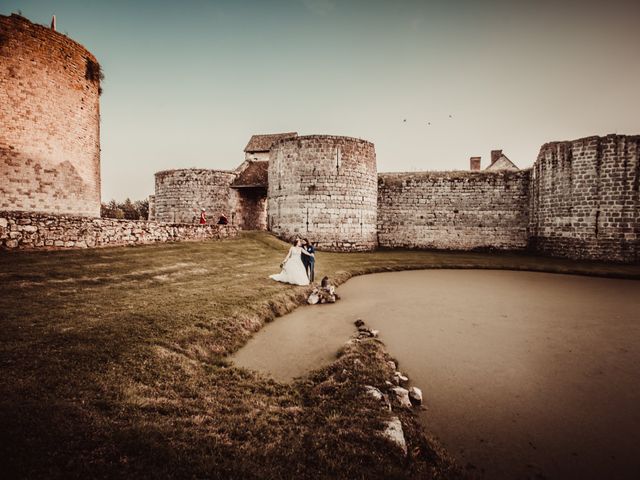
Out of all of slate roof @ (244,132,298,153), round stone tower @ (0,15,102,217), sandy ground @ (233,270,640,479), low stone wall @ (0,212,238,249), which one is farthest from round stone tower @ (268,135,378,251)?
slate roof @ (244,132,298,153)

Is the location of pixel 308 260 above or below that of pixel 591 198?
below

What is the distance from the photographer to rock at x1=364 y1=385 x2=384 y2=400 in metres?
4.45

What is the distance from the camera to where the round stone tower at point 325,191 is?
2139 cm

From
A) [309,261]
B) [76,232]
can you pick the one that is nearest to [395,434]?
[309,261]

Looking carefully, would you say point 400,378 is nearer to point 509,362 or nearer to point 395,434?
point 395,434

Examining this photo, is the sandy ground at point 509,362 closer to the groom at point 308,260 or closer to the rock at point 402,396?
the rock at point 402,396

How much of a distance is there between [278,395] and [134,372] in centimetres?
195

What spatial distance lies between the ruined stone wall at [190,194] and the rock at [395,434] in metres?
25.7

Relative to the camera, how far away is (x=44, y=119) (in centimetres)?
1484

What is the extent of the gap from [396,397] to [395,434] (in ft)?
3.31

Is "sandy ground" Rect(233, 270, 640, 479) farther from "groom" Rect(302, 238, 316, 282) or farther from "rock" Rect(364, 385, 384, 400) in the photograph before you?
"groom" Rect(302, 238, 316, 282)

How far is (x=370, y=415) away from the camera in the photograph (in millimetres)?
3992

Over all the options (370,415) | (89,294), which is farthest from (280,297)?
(370,415)

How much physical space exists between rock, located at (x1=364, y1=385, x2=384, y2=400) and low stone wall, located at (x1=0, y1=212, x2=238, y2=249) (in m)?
11.8
